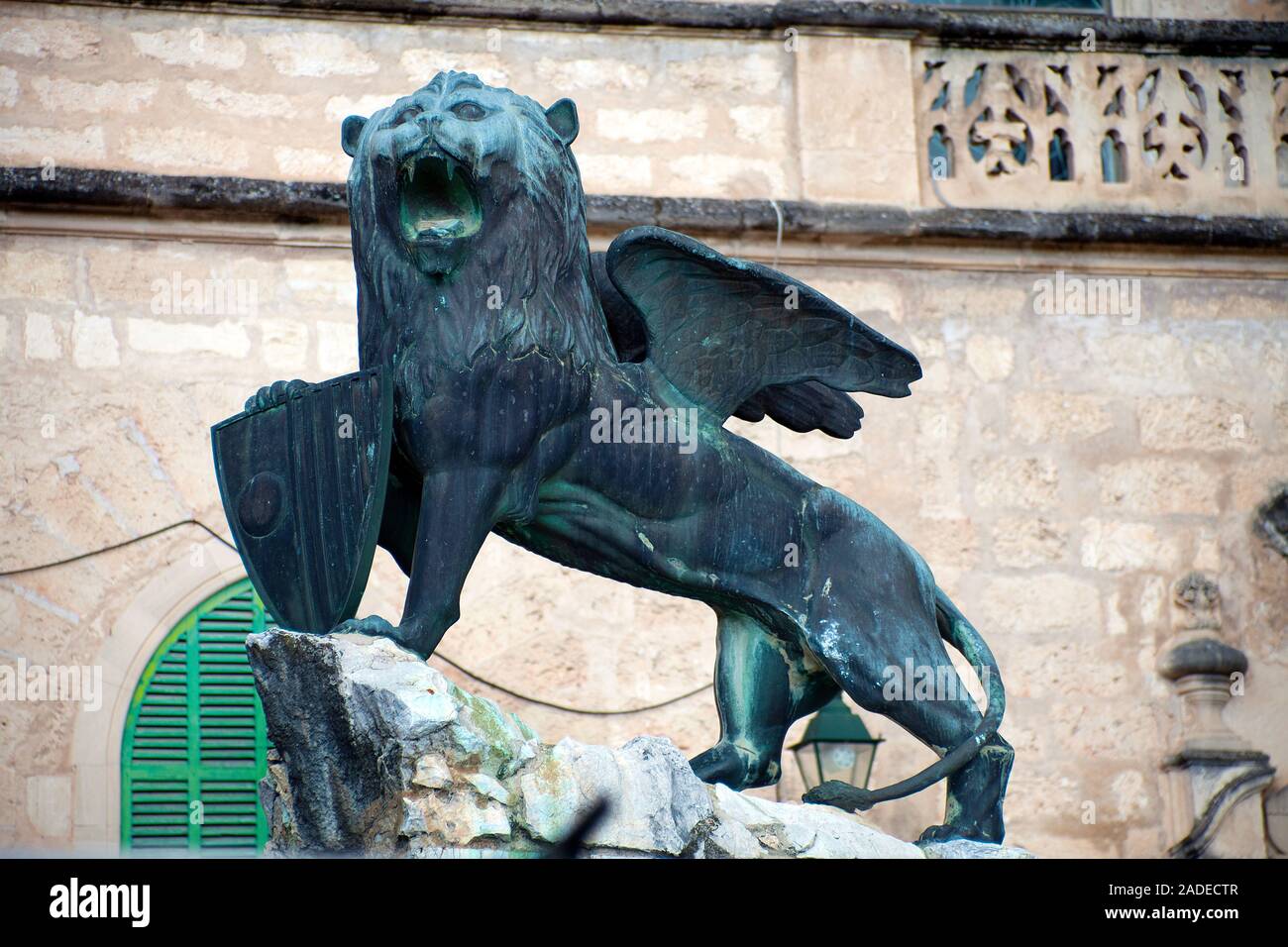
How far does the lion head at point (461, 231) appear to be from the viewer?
200 inches

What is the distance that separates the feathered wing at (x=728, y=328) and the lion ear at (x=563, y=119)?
25 centimetres

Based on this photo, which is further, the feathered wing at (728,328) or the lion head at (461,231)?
the feathered wing at (728,328)

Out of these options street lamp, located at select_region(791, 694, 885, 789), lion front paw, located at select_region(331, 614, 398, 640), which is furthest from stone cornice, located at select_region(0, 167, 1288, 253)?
lion front paw, located at select_region(331, 614, 398, 640)

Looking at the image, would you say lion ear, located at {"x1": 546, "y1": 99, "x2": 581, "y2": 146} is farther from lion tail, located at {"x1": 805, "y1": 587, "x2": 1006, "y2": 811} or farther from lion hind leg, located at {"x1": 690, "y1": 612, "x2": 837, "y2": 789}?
lion tail, located at {"x1": 805, "y1": 587, "x2": 1006, "y2": 811}

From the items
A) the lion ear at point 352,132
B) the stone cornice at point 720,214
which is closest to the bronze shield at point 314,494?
the lion ear at point 352,132

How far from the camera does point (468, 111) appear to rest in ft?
16.9

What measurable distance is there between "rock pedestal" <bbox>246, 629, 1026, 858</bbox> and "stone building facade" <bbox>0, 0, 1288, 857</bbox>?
3.72 m

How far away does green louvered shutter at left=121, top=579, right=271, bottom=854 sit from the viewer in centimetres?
859

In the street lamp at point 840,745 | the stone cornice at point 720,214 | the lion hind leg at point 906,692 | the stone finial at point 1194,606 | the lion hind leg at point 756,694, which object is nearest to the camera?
the lion hind leg at point 906,692

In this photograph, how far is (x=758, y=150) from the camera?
9734mm

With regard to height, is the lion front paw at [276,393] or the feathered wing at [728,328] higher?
the feathered wing at [728,328]

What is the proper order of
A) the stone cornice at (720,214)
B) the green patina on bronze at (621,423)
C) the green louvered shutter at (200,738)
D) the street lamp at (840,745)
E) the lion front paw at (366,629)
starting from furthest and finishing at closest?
the stone cornice at (720,214) < the green louvered shutter at (200,738) < the street lamp at (840,745) < the green patina on bronze at (621,423) < the lion front paw at (366,629)

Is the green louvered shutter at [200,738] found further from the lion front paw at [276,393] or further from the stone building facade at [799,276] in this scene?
the lion front paw at [276,393]
